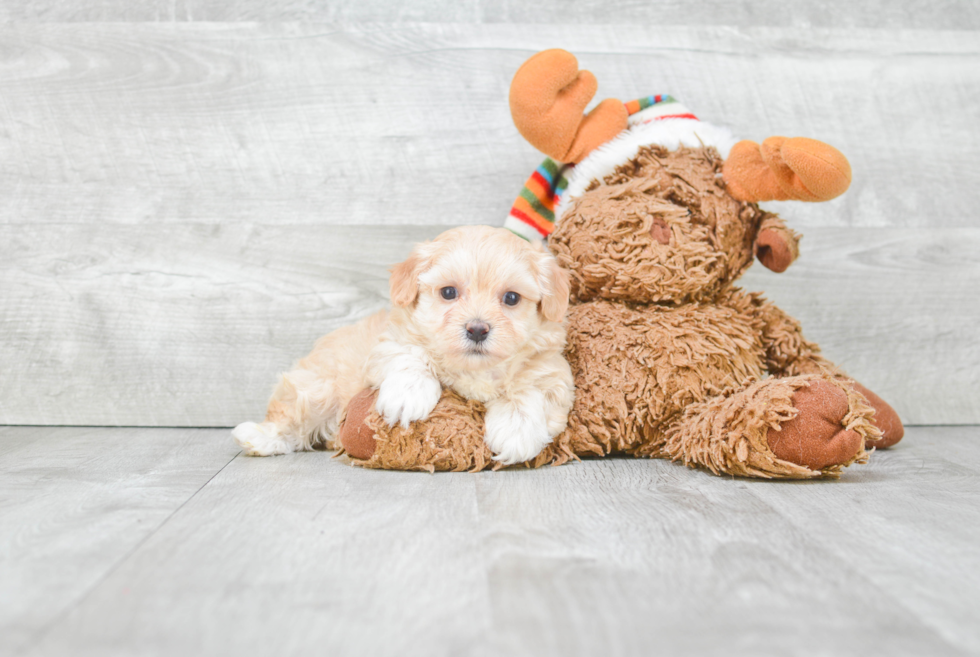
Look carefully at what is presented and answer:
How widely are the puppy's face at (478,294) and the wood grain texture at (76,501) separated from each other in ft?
1.78

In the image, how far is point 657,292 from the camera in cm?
157

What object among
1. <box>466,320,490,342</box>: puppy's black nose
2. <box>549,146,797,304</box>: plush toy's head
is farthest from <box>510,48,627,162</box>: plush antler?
<box>466,320,490,342</box>: puppy's black nose

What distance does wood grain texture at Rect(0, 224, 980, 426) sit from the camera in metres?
1.99

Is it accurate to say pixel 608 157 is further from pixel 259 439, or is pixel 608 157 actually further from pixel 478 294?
pixel 259 439

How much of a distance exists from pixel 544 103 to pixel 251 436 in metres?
1.01

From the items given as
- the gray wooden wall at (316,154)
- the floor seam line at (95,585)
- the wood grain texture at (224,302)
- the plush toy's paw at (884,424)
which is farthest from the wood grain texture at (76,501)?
the plush toy's paw at (884,424)

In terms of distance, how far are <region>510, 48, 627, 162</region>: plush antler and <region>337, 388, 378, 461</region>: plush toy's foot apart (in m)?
0.70

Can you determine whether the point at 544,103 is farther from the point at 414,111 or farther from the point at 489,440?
the point at 489,440

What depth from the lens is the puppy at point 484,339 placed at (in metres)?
1.39

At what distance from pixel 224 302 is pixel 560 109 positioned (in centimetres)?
108

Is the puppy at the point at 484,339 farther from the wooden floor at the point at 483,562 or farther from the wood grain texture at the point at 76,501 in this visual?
the wood grain texture at the point at 76,501

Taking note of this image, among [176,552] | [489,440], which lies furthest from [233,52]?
[176,552]

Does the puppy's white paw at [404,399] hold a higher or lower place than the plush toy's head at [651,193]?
lower

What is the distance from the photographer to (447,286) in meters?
1.44
